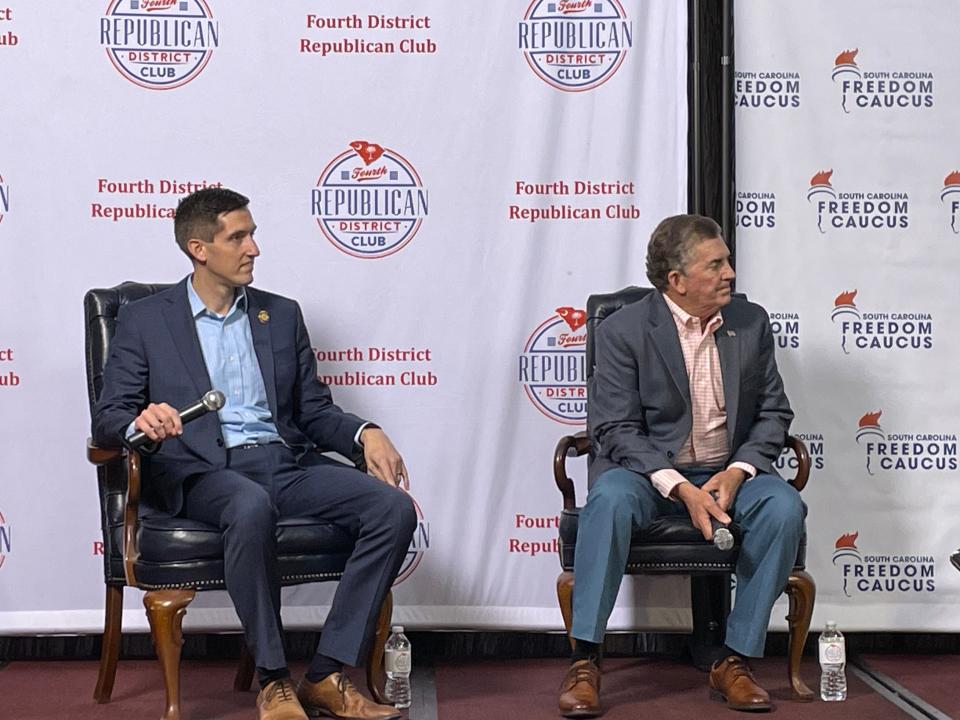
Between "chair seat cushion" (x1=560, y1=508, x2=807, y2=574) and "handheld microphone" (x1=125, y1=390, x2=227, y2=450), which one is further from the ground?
"handheld microphone" (x1=125, y1=390, x2=227, y2=450)

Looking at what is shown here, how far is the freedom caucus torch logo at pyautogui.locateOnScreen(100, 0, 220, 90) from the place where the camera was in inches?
162

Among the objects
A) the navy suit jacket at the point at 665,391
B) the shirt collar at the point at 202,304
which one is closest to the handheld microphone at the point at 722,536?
the navy suit jacket at the point at 665,391

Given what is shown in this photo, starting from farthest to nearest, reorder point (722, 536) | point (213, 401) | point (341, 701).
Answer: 1. point (722, 536)
2. point (341, 701)
3. point (213, 401)

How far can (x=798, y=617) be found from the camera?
3.53m

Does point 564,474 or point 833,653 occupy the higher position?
point 564,474

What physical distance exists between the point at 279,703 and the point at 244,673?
1.92ft

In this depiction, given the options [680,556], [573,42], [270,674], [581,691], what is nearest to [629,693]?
[581,691]

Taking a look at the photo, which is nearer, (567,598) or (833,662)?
(567,598)

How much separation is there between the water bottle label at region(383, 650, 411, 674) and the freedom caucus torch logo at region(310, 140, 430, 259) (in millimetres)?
1261

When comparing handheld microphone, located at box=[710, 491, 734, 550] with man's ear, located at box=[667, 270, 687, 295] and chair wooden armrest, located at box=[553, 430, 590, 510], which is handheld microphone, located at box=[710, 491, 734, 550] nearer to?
chair wooden armrest, located at box=[553, 430, 590, 510]

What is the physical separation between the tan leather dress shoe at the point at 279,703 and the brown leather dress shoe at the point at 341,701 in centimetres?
10

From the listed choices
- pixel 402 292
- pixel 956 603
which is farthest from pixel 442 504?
pixel 956 603

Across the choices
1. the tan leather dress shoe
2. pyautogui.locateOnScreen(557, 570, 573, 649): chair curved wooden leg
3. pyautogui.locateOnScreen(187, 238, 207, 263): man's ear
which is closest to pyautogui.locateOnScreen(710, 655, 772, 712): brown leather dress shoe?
pyautogui.locateOnScreen(557, 570, 573, 649): chair curved wooden leg

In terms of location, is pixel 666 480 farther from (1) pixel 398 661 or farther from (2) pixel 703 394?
(1) pixel 398 661
